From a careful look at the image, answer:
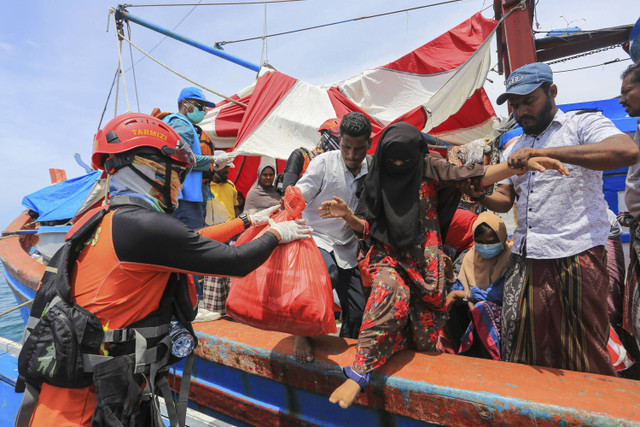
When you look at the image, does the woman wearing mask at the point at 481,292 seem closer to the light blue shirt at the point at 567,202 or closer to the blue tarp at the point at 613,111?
the light blue shirt at the point at 567,202

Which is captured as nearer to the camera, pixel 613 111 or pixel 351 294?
pixel 351 294

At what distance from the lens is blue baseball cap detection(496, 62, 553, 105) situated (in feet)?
5.63

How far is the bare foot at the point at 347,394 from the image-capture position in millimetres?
1577

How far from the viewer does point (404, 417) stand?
1.68m

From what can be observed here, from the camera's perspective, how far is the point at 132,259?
1.29 metres

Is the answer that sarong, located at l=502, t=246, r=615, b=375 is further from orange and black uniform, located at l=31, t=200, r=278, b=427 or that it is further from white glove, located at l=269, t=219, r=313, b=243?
orange and black uniform, located at l=31, t=200, r=278, b=427

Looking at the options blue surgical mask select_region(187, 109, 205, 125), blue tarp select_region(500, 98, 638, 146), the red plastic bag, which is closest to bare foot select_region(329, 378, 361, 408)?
the red plastic bag

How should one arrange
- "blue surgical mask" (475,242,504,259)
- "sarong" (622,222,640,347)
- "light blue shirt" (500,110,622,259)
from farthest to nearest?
"blue surgical mask" (475,242,504,259)
"sarong" (622,222,640,347)
"light blue shirt" (500,110,622,259)

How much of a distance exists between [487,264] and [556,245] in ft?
3.69

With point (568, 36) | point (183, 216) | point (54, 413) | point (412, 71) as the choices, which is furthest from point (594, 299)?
point (568, 36)

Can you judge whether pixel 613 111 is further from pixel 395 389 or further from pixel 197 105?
pixel 197 105

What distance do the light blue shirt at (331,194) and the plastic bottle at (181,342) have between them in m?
0.98

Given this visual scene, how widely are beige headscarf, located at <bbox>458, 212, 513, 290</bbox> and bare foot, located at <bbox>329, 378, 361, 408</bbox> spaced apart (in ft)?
4.94

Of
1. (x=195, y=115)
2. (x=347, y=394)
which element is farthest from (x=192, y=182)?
(x=347, y=394)
